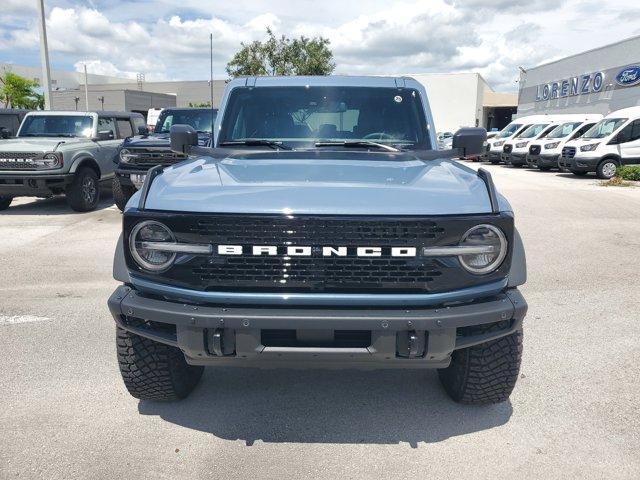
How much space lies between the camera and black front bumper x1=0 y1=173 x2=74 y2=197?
9562 millimetres

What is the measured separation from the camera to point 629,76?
28656mm

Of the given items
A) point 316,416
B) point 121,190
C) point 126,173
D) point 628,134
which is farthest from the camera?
point 628,134

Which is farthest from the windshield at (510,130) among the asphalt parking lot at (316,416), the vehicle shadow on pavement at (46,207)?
the asphalt parking lot at (316,416)

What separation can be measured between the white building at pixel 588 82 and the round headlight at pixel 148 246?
3046 centimetres

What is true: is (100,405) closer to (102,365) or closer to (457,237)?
(102,365)

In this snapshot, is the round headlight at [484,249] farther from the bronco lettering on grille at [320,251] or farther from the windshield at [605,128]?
the windshield at [605,128]

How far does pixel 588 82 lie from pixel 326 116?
112 ft

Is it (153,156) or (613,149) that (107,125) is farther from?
(613,149)

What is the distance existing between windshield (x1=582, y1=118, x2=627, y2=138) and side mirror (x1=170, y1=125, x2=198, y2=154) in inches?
671

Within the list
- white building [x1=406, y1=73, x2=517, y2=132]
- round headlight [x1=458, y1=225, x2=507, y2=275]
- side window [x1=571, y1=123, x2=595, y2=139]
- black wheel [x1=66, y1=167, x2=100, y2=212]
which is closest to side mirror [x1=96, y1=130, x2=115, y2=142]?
black wheel [x1=66, y1=167, x2=100, y2=212]

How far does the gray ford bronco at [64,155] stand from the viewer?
31.4ft

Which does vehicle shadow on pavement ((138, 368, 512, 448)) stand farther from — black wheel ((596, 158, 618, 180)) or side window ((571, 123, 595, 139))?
side window ((571, 123, 595, 139))

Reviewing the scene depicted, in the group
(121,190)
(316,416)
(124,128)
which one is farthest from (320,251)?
(124,128)

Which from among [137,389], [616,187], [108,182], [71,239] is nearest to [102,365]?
[137,389]
